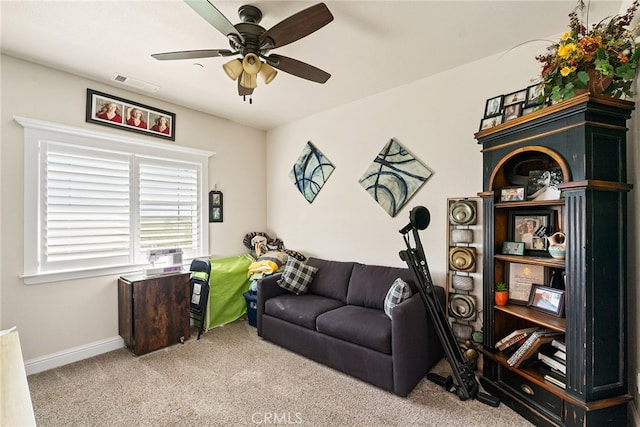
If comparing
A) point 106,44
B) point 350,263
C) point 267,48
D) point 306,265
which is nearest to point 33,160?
point 106,44

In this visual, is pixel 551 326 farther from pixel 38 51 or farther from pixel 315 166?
pixel 38 51

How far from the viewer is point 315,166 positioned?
4.00 metres

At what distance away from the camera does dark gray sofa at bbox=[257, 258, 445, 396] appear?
2234mm

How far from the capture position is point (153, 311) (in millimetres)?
2965

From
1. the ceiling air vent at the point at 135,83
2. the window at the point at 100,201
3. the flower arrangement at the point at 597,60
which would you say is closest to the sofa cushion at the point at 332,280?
the window at the point at 100,201

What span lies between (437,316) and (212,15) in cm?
252

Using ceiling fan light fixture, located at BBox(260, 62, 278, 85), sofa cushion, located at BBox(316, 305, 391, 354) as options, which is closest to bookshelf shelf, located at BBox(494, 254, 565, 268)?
sofa cushion, located at BBox(316, 305, 391, 354)

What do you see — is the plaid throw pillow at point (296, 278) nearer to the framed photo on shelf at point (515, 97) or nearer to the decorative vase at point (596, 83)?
the framed photo on shelf at point (515, 97)

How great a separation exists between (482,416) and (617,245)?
138cm

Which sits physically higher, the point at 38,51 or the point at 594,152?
the point at 38,51

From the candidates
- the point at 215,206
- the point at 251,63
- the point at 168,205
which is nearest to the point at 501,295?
the point at 251,63

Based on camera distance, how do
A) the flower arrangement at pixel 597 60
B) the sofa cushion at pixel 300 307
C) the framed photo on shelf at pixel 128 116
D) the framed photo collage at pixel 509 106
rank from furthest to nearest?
1. the framed photo on shelf at pixel 128 116
2. the sofa cushion at pixel 300 307
3. the framed photo collage at pixel 509 106
4. the flower arrangement at pixel 597 60

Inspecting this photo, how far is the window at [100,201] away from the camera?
2641mm

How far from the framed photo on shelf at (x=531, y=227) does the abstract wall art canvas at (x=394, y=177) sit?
0.92 meters
